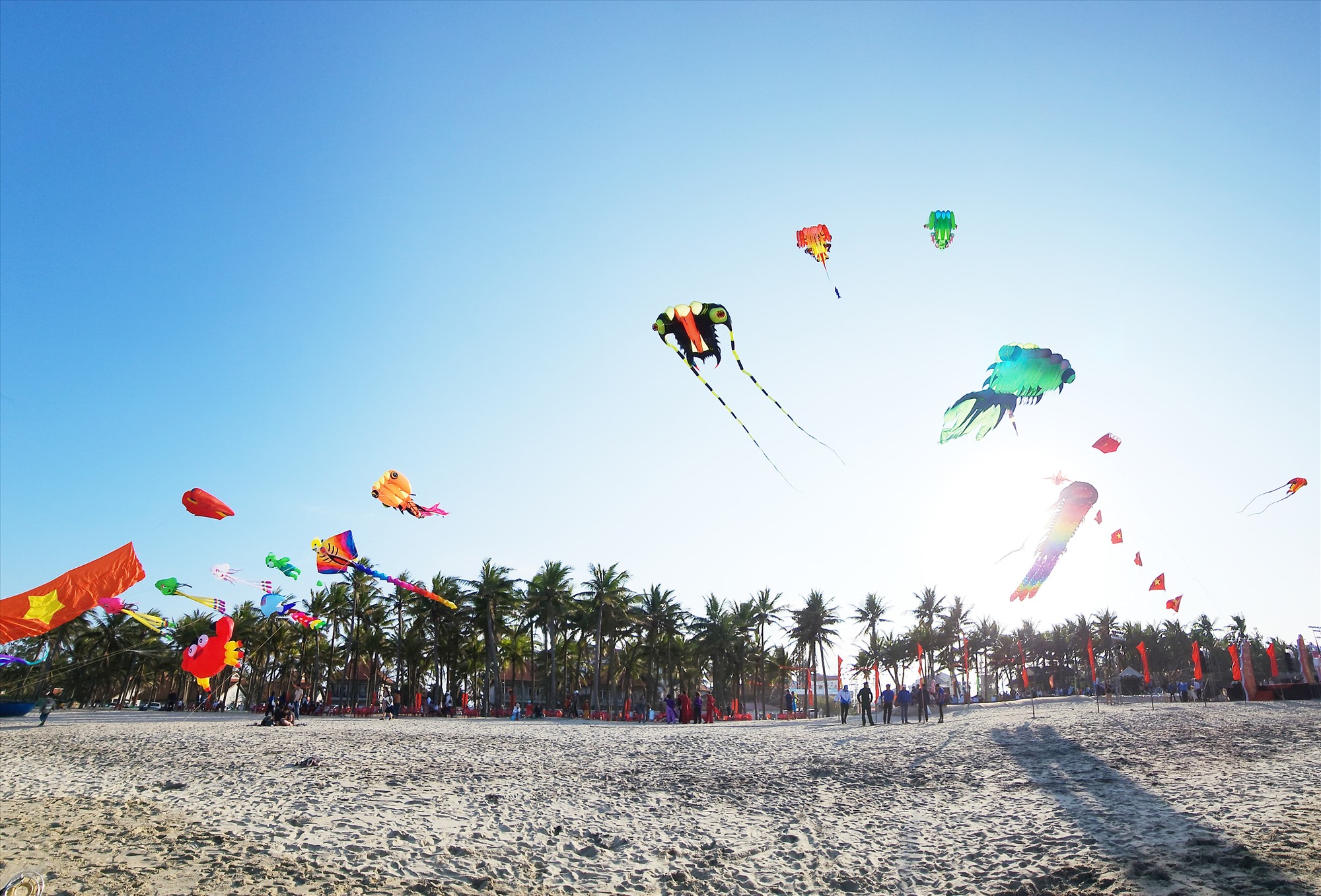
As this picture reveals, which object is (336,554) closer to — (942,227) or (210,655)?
(210,655)

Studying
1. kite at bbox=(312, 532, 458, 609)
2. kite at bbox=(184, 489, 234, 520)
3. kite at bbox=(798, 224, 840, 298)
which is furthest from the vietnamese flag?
kite at bbox=(798, 224, 840, 298)

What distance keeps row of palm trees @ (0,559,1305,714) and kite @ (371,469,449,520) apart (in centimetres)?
2551

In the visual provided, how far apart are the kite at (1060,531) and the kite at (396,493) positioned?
1681 cm

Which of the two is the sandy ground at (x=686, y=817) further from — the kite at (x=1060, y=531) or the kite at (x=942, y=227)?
the kite at (x=942, y=227)

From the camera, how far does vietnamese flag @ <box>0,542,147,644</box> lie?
16.0m

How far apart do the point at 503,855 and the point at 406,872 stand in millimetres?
1179

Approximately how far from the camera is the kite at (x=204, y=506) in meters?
19.9

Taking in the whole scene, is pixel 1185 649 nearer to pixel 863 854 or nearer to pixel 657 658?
pixel 657 658

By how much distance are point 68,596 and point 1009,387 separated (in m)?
20.5

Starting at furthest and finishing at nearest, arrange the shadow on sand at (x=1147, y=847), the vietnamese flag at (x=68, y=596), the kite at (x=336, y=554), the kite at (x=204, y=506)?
the kite at (x=336, y=554)
the kite at (x=204, y=506)
the vietnamese flag at (x=68, y=596)
the shadow on sand at (x=1147, y=847)

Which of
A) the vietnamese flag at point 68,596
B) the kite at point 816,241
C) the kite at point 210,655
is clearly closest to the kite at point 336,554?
the kite at point 210,655

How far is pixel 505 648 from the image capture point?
60.9 meters

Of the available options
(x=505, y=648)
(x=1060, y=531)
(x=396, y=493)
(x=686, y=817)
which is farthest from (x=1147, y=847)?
(x=505, y=648)

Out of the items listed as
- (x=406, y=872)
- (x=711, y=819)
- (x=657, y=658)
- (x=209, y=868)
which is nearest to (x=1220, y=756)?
(x=711, y=819)
